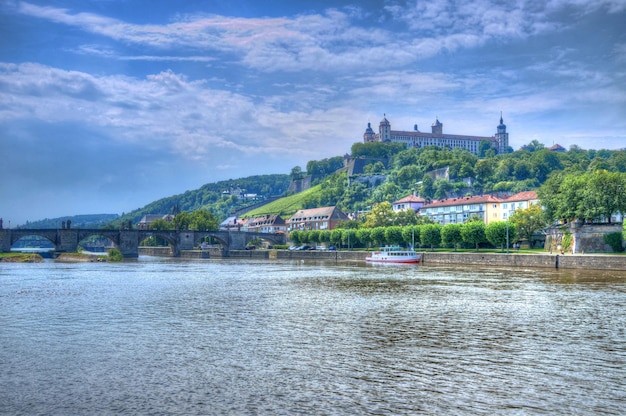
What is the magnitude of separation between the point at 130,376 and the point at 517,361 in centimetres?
1116

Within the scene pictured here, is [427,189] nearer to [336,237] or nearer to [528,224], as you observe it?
[336,237]

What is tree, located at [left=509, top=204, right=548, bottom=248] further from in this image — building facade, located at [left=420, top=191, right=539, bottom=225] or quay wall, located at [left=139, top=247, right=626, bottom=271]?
building facade, located at [left=420, top=191, right=539, bottom=225]

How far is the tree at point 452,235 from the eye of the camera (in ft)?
275

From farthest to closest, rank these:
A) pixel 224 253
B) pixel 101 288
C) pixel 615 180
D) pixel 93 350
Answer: pixel 224 253 < pixel 615 180 < pixel 101 288 < pixel 93 350

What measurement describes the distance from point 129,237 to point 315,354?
99653 mm

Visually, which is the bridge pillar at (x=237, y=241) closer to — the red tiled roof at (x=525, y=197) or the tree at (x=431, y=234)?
the tree at (x=431, y=234)

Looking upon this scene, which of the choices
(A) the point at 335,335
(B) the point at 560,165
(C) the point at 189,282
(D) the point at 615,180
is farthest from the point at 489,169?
(A) the point at 335,335

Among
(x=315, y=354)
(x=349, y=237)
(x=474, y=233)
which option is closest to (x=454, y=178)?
(x=349, y=237)

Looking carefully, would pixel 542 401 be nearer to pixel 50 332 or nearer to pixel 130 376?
pixel 130 376

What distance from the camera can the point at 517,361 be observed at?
60.1 feet

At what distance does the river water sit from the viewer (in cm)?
1430

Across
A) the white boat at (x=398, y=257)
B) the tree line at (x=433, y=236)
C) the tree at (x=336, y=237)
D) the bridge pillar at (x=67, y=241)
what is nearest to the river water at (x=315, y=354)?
the tree line at (x=433, y=236)

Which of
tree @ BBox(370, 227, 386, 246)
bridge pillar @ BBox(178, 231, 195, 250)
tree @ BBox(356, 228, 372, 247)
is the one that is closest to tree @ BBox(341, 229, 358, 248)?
tree @ BBox(356, 228, 372, 247)

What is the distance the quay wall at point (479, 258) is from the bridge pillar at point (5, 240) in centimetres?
3283
